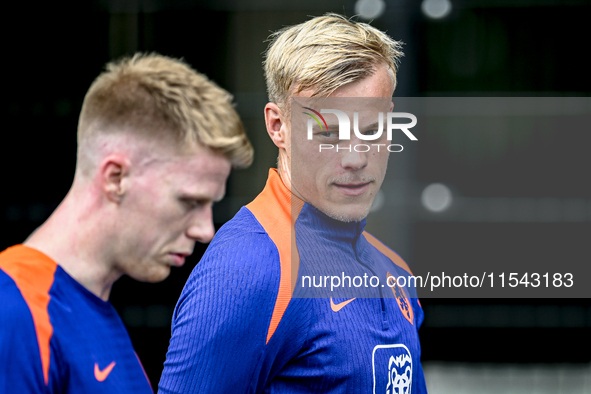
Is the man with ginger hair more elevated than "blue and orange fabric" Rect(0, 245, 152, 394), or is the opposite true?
the man with ginger hair

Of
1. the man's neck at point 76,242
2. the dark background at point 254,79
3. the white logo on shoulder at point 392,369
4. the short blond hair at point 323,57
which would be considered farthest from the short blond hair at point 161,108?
the dark background at point 254,79

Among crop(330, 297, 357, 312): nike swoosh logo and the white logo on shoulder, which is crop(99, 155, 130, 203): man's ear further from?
the white logo on shoulder

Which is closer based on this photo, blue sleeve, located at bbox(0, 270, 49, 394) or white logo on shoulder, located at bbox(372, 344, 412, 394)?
blue sleeve, located at bbox(0, 270, 49, 394)

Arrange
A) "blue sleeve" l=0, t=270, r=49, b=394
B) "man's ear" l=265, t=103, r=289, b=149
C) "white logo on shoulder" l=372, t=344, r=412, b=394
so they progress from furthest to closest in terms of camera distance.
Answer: "man's ear" l=265, t=103, r=289, b=149 → "white logo on shoulder" l=372, t=344, r=412, b=394 → "blue sleeve" l=0, t=270, r=49, b=394

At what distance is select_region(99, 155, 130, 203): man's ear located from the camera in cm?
127

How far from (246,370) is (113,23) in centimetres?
368

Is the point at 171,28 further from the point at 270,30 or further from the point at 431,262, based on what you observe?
the point at 431,262

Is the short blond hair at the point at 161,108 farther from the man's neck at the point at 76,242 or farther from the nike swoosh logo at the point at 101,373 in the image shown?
the nike swoosh logo at the point at 101,373

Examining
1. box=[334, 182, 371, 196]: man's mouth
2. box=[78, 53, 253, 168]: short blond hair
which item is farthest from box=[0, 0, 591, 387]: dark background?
box=[78, 53, 253, 168]: short blond hair

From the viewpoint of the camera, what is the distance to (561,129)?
325 cm

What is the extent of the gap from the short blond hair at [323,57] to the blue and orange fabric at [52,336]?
35.8 inches

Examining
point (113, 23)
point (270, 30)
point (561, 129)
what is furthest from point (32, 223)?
point (561, 129)

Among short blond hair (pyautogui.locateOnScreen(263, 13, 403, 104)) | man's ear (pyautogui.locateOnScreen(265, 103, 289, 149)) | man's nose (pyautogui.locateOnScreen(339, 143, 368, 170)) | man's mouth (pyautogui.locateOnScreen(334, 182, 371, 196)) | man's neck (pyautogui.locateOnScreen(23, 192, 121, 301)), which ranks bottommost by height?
man's neck (pyautogui.locateOnScreen(23, 192, 121, 301))

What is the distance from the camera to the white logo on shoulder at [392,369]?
1.59 metres
